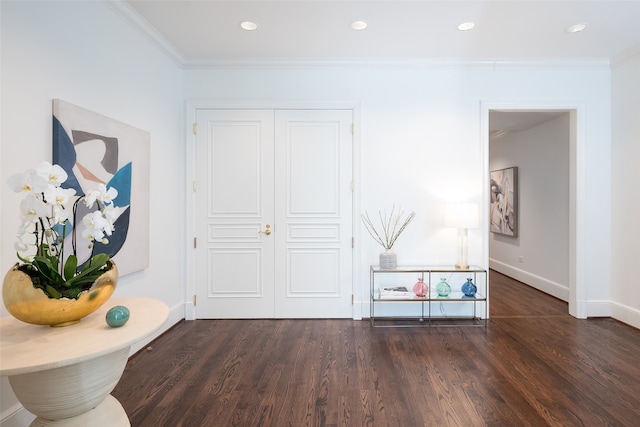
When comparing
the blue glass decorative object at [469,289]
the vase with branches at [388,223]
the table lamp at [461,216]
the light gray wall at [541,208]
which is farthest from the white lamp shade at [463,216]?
the light gray wall at [541,208]

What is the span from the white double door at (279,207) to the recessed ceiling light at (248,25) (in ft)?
2.79

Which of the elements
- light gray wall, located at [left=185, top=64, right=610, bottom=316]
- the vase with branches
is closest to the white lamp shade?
light gray wall, located at [left=185, top=64, right=610, bottom=316]

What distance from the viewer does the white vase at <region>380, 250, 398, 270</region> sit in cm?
347

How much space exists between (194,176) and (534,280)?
4.92m

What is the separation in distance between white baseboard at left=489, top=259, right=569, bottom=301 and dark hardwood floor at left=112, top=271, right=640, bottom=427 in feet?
2.82

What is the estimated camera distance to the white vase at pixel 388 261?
347 centimetres

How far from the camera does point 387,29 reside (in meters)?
3.00

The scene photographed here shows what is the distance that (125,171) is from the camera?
8.80 feet

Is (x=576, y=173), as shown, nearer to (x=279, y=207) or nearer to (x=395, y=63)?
(x=395, y=63)

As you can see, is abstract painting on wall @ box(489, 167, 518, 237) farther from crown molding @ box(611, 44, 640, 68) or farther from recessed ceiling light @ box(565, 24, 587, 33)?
recessed ceiling light @ box(565, 24, 587, 33)

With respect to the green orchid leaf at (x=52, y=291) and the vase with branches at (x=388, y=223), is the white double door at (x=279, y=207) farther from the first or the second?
the green orchid leaf at (x=52, y=291)

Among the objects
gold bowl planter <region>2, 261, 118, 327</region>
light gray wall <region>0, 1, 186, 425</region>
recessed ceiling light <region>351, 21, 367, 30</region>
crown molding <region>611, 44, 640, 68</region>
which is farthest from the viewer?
crown molding <region>611, 44, 640, 68</region>

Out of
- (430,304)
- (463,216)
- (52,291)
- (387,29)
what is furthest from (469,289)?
(52,291)

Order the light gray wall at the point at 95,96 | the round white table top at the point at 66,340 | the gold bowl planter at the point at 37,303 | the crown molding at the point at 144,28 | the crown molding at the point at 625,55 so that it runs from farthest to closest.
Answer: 1. the crown molding at the point at 625,55
2. the crown molding at the point at 144,28
3. the light gray wall at the point at 95,96
4. the gold bowl planter at the point at 37,303
5. the round white table top at the point at 66,340
